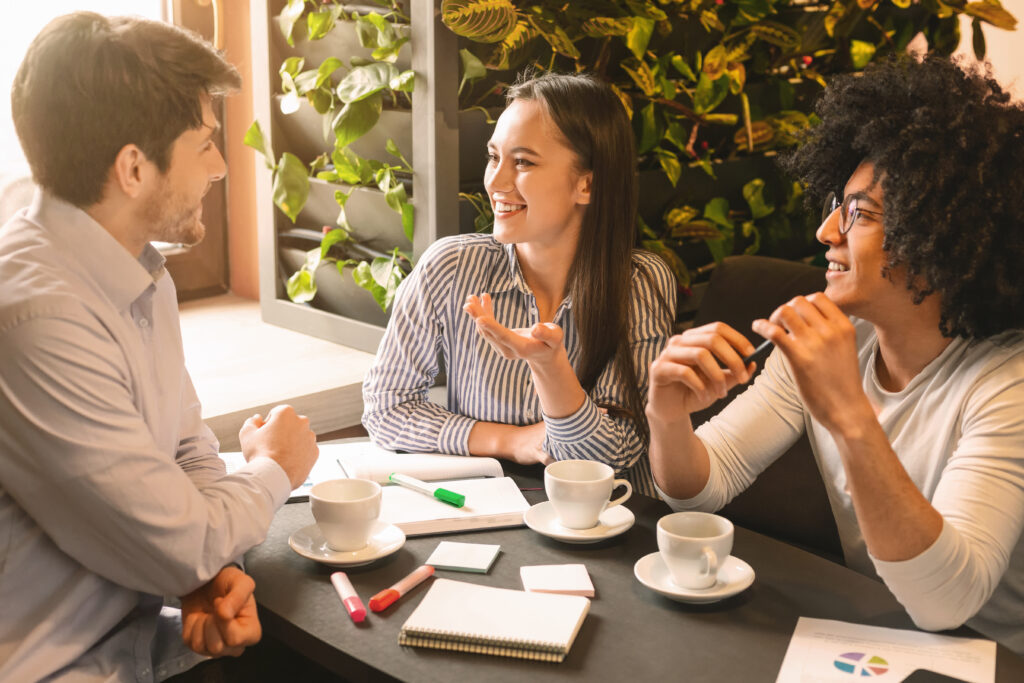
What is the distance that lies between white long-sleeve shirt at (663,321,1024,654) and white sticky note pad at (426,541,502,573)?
340mm

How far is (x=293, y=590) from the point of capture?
116cm

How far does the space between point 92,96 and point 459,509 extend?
69 cm

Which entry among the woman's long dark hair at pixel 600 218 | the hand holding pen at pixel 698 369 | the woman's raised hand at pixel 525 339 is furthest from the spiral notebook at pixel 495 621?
the woman's long dark hair at pixel 600 218

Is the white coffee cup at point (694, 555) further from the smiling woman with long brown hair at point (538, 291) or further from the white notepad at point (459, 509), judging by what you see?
the smiling woman with long brown hair at point (538, 291)

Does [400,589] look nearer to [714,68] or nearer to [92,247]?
[92,247]

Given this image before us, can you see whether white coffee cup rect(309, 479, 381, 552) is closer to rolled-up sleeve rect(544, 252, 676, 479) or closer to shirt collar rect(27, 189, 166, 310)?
shirt collar rect(27, 189, 166, 310)

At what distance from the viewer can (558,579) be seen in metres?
1.18

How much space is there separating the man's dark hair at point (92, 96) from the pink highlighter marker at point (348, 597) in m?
0.55

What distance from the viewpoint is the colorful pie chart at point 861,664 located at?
1.01 m

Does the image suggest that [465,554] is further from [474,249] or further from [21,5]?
[21,5]

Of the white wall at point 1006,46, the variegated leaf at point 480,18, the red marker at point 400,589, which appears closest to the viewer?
the red marker at point 400,589

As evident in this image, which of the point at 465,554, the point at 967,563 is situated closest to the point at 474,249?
the point at 465,554

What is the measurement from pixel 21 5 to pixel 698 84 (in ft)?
5.77

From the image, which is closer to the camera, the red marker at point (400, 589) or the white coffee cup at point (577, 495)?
the red marker at point (400, 589)
